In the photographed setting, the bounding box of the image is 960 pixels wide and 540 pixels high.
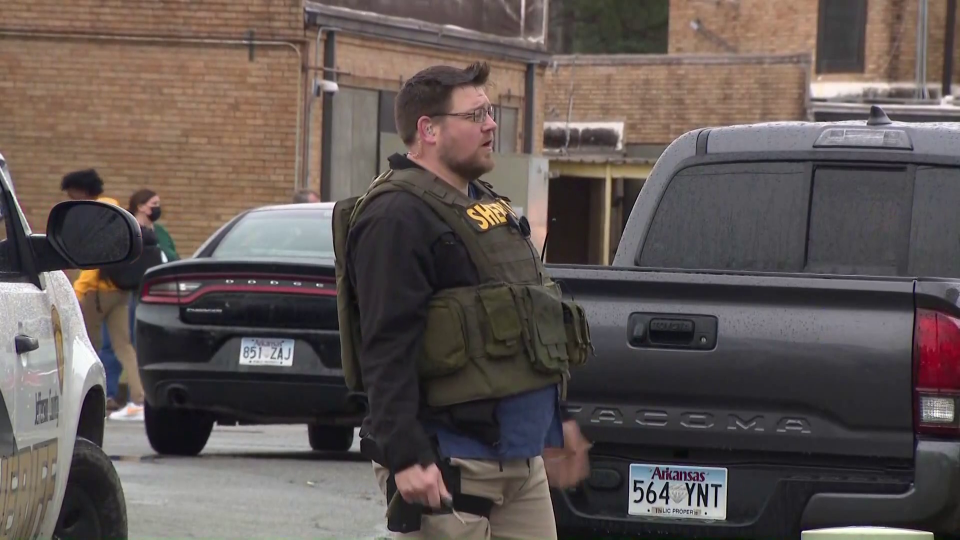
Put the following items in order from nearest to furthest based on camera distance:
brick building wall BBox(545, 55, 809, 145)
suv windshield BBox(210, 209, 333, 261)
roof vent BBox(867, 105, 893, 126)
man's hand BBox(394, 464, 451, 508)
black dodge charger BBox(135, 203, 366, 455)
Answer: man's hand BBox(394, 464, 451, 508) < roof vent BBox(867, 105, 893, 126) < black dodge charger BBox(135, 203, 366, 455) < suv windshield BBox(210, 209, 333, 261) < brick building wall BBox(545, 55, 809, 145)

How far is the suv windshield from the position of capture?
1114 cm

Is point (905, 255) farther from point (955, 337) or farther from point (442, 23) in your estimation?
point (442, 23)

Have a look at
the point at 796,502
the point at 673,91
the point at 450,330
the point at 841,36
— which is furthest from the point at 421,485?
the point at 841,36

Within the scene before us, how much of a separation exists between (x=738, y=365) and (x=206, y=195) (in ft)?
51.3

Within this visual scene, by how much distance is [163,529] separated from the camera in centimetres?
801

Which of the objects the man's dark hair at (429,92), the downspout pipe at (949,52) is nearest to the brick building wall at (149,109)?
the downspout pipe at (949,52)

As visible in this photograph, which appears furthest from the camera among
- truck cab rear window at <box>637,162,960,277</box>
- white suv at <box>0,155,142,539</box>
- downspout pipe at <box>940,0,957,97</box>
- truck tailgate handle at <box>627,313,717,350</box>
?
downspout pipe at <box>940,0,957,97</box>

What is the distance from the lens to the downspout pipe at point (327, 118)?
20.8m

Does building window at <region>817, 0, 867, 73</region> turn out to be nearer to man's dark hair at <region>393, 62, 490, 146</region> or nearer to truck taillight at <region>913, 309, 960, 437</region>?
truck taillight at <region>913, 309, 960, 437</region>

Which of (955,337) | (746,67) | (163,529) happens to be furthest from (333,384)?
(746,67)

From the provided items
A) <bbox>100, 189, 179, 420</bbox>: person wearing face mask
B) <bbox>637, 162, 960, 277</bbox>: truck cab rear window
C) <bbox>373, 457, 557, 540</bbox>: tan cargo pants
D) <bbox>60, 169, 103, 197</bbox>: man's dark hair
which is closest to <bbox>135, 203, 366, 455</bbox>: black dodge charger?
<bbox>60, 169, 103, 197</bbox>: man's dark hair

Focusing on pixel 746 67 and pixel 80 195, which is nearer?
pixel 80 195

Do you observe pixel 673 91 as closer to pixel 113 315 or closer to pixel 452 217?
pixel 113 315

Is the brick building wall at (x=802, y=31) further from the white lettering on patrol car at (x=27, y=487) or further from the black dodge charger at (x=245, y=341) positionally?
the white lettering on patrol car at (x=27, y=487)
